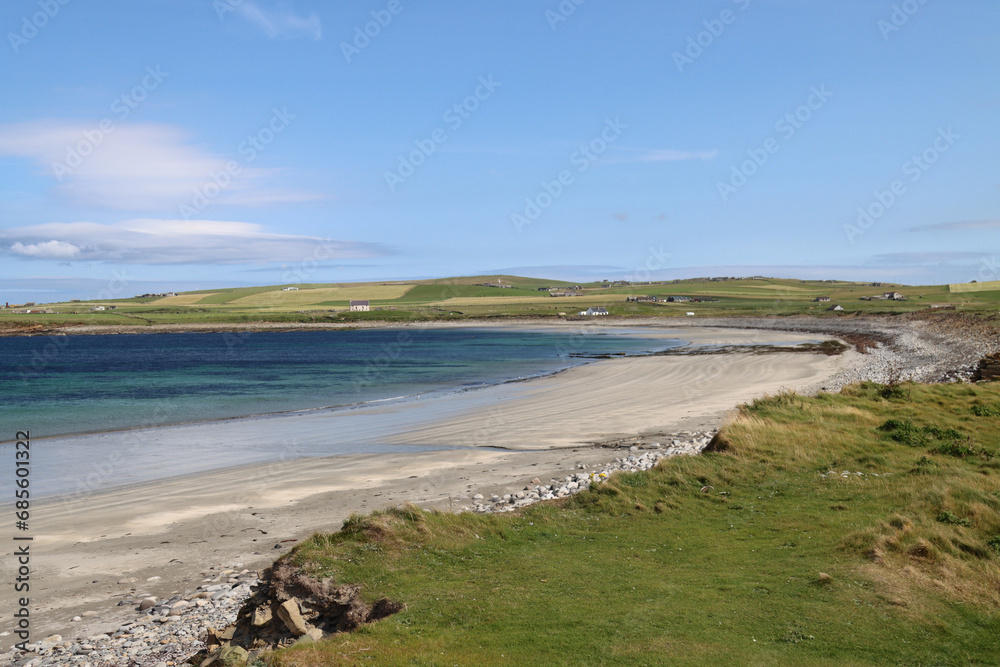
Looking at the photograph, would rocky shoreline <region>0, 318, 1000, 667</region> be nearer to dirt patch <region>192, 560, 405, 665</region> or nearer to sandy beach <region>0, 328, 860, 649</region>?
dirt patch <region>192, 560, 405, 665</region>

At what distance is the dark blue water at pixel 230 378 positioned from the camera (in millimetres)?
40125

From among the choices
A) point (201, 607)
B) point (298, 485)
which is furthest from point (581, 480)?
point (201, 607)

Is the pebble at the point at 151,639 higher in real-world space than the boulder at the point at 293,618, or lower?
lower

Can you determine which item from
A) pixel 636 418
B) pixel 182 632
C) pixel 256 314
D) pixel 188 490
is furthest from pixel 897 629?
pixel 256 314

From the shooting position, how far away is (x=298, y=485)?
20828mm

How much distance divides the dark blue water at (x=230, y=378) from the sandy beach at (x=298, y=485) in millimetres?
7001

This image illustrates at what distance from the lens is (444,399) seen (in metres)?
43.8

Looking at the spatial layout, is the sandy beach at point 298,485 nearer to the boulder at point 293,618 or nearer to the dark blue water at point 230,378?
the boulder at point 293,618

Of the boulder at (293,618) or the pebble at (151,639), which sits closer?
the boulder at (293,618)

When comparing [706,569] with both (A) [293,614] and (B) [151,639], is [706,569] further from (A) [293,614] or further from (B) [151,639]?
(B) [151,639]

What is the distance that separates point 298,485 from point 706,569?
14491 millimetres

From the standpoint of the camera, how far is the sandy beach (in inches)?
531

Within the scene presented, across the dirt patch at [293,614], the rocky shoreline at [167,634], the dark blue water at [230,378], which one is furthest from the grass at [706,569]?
the dark blue water at [230,378]

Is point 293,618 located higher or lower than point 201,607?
higher
